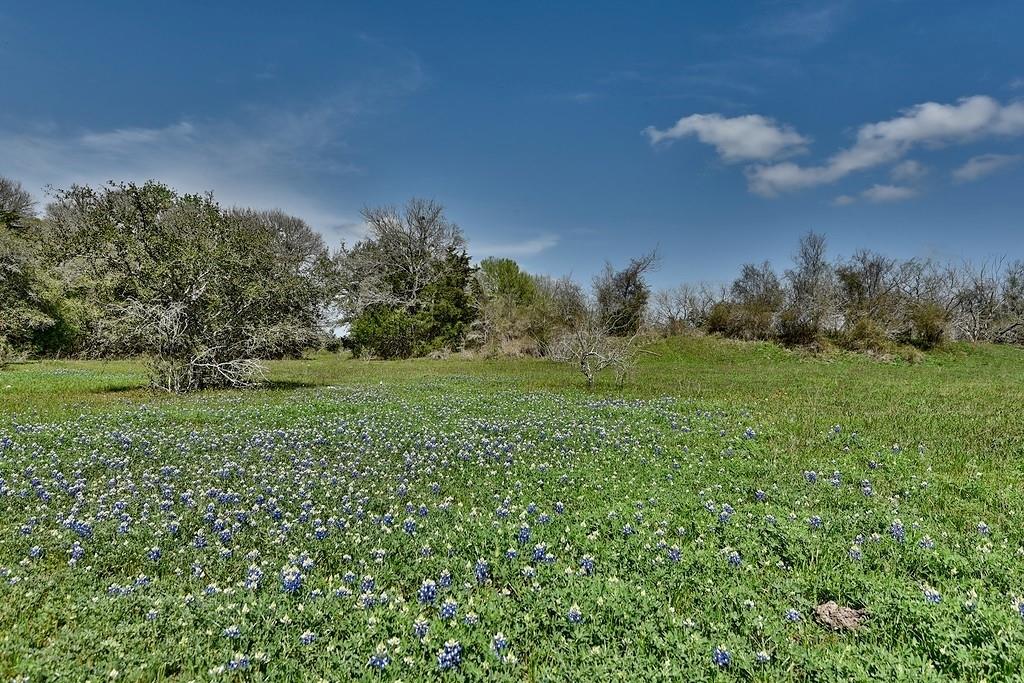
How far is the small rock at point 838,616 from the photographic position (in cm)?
375

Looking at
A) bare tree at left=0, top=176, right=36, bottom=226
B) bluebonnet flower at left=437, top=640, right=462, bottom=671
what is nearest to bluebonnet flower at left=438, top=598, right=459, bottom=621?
bluebonnet flower at left=437, top=640, right=462, bottom=671

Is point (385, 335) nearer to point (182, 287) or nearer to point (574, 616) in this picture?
point (182, 287)

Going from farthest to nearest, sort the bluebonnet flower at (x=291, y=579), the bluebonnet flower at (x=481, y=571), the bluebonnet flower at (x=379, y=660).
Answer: the bluebonnet flower at (x=481, y=571), the bluebonnet flower at (x=291, y=579), the bluebonnet flower at (x=379, y=660)

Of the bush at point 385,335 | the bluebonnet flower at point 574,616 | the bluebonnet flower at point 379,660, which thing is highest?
the bush at point 385,335

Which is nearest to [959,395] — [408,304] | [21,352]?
[408,304]

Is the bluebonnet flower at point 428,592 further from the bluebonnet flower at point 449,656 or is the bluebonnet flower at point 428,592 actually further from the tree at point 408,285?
the tree at point 408,285

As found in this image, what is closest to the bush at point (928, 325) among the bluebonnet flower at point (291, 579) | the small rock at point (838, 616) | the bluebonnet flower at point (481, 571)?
the small rock at point (838, 616)

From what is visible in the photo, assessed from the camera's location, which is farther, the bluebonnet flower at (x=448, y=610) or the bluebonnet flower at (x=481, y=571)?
the bluebonnet flower at (x=481, y=571)

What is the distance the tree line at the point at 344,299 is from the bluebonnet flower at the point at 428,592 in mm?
14472

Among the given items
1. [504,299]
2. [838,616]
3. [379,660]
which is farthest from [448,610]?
[504,299]

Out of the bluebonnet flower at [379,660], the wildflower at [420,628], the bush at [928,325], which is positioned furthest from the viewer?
the bush at [928,325]

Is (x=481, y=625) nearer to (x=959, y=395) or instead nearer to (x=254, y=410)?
(x=254, y=410)

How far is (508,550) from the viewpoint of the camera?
4855mm

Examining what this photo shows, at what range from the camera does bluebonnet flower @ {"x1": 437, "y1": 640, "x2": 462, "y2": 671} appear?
131 inches
